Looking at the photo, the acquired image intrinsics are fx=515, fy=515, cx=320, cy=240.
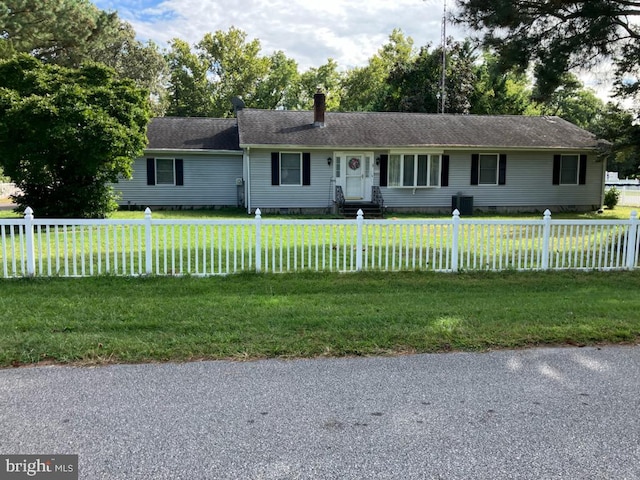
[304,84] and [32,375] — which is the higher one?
[304,84]

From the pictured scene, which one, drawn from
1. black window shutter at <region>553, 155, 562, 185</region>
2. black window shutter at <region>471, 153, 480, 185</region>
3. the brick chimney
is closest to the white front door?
the brick chimney

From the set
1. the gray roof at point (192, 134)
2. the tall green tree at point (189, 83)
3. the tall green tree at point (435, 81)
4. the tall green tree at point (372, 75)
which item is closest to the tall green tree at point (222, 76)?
the tall green tree at point (189, 83)

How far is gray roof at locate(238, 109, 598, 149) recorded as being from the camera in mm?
19641

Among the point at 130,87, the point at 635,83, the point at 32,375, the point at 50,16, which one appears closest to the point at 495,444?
the point at 32,375

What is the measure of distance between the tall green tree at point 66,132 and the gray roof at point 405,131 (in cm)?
570

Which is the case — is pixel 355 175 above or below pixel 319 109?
below

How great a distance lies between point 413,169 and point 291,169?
4.80 m

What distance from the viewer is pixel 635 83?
1239cm

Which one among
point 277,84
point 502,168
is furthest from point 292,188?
point 277,84

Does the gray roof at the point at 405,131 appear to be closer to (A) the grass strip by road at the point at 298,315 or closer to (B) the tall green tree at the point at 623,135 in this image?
(B) the tall green tree at the point at 623,135

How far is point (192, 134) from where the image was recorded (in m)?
22.0

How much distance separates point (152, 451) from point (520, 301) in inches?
201

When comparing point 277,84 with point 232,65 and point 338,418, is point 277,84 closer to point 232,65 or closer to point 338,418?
point 232,65

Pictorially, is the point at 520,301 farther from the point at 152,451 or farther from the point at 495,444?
the point at 152,451
